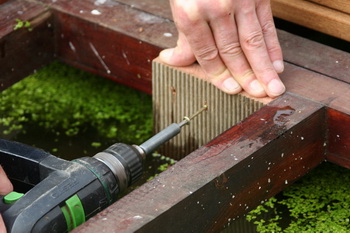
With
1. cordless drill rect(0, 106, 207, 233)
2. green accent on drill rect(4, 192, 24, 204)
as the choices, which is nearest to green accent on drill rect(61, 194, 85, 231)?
cordless drill rect(0, 106, 207, 233)

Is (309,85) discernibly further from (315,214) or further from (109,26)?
(109,26)

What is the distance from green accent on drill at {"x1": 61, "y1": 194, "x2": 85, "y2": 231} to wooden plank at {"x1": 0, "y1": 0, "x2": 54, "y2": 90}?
95cm

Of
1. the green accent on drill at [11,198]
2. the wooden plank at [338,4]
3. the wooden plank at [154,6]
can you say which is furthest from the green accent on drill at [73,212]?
the wooden plank at [338,4]

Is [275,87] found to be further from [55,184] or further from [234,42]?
[55,184]

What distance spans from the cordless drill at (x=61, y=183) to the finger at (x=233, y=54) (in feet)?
1.08

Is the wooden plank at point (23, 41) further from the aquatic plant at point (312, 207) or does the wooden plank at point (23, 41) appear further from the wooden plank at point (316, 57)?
the aquatic plant at point (312, 207)

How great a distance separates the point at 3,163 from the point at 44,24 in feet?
2.80

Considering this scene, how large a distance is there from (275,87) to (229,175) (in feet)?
1.38

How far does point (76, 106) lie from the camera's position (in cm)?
303

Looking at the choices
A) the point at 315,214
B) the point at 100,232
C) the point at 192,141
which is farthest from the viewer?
the point at 192,141

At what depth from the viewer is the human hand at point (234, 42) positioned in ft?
7.47

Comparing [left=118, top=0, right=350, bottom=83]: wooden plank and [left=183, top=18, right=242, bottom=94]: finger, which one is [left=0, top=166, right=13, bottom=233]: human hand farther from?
[left=118, top=0, right=350, bottom=83]: wooden plank

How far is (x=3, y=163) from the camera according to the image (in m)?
2.11

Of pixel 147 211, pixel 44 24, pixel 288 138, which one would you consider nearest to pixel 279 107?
pixel 288 138
